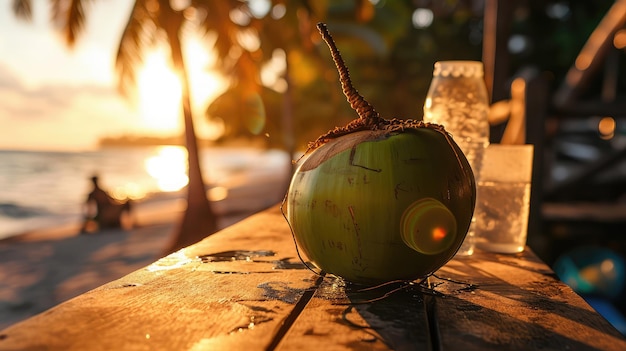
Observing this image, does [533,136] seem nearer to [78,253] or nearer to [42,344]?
[42,344]

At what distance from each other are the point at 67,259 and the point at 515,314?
35.3ft

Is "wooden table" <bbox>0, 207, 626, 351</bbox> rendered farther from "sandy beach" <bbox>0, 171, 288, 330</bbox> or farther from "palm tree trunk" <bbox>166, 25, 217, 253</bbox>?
"palm tree trunk" <bbox>166, 25, 217, 253</bbox>

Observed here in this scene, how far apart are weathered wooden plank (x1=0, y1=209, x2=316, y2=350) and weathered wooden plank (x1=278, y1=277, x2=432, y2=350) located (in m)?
0.05

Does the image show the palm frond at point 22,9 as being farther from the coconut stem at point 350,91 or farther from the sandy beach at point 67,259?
the coconut stem at point 350,91

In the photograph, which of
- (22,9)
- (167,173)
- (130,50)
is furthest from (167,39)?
(167,173)

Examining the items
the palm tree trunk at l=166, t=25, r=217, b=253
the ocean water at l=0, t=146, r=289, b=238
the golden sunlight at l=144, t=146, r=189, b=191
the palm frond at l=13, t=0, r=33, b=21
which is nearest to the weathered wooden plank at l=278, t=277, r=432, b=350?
the palm tree trunk at l=166, t=25, r=217, b=253

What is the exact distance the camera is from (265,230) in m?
1.68

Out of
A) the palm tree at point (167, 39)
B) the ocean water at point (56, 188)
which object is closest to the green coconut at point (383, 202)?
the palm tree at point (167, 39)

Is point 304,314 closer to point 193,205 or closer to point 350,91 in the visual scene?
point 350,91

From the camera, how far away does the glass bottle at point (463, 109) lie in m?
1.59

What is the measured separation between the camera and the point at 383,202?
0.94 metres

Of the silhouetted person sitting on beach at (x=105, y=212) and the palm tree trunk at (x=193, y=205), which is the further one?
the silhouetted person sitting on beach at (x=105, y=212)

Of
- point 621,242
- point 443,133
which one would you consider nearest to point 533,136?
point 621,242

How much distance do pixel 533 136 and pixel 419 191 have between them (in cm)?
328
